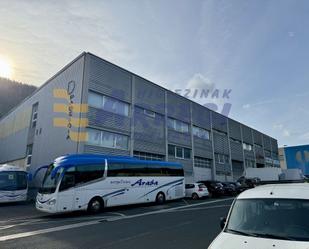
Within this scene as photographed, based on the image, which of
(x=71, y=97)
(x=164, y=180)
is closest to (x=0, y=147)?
(x=71, y=97)

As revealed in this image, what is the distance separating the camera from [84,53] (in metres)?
21.8

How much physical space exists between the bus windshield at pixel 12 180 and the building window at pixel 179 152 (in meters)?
14.3

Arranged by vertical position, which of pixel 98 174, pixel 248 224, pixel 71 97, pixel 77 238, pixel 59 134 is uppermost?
pixel 71 97

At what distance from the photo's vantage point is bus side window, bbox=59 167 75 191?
13391mm

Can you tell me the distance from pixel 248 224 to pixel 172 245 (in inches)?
129

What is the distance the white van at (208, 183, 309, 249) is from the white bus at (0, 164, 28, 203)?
1884 cm

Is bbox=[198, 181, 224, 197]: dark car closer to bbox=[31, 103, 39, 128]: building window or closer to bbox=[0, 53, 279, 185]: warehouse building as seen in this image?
bbox=[0, 53, 279, 185]: warehouse building

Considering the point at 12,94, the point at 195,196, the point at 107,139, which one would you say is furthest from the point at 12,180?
the point at 12,94

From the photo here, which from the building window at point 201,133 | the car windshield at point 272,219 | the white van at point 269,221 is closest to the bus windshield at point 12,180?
the white van at point 269,221

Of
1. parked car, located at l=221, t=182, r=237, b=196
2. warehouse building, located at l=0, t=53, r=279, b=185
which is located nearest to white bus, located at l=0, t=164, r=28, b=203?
warehouse building, located at l=0, t=53, r=279, b=185

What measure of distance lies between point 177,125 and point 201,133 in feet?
19.1

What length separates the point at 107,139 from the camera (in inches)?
863

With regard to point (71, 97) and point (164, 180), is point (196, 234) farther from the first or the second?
→ point (71, 97)

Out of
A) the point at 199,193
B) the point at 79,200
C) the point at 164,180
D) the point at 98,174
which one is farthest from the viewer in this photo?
the point at 199,193
